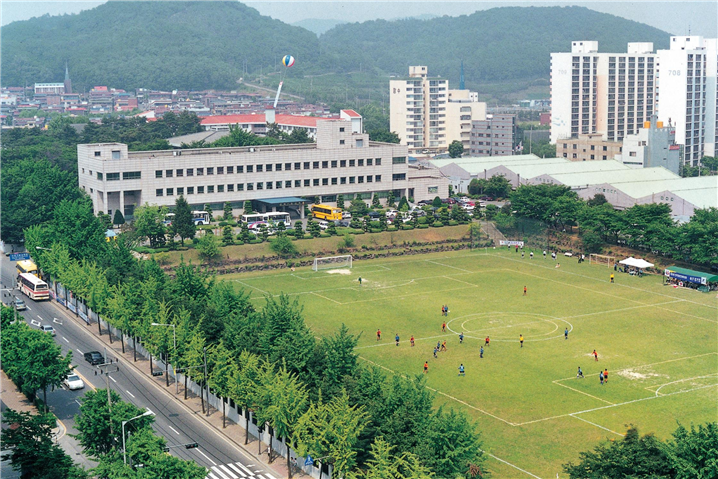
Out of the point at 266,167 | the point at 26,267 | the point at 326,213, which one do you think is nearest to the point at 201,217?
the point at 266,167

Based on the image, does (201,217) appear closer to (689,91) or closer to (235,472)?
(235,472)

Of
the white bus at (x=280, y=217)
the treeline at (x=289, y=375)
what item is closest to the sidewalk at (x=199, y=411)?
the treeline at (x=289, y=375)

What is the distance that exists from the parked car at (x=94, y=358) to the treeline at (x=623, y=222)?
2039 inches

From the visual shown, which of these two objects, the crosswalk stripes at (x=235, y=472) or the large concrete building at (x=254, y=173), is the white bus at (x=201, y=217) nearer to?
the large concrete building at (x=254, y=173)

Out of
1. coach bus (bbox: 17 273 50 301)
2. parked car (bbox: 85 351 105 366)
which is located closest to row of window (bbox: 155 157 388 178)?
coach bus (bbox: 17 273 50 301)

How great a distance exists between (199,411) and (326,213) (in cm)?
5715

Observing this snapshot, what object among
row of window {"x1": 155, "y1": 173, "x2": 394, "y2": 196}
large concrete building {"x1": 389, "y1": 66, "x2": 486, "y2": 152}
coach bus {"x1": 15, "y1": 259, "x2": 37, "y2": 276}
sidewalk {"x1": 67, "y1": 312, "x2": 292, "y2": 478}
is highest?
large concrete building {"x1": 389, "y1": 66, "x2": 486, "y2": 152}

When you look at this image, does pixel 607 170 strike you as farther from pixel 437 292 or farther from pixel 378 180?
pixel 437 292

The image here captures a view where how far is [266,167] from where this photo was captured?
10975cm

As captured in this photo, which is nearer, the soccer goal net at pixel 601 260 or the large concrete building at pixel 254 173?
the soccer goal net at pixel 601 260

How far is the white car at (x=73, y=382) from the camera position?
176ft

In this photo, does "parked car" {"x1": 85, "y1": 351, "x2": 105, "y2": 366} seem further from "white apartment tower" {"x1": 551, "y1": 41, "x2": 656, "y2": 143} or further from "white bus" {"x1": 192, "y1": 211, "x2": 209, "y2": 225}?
"white apartment tower" {"x1": 551, "y1": 41, "x2": 656, "y2": 143}

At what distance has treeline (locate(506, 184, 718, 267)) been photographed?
266 ft

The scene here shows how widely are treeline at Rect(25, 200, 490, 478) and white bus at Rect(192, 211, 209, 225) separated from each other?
34.2 m
